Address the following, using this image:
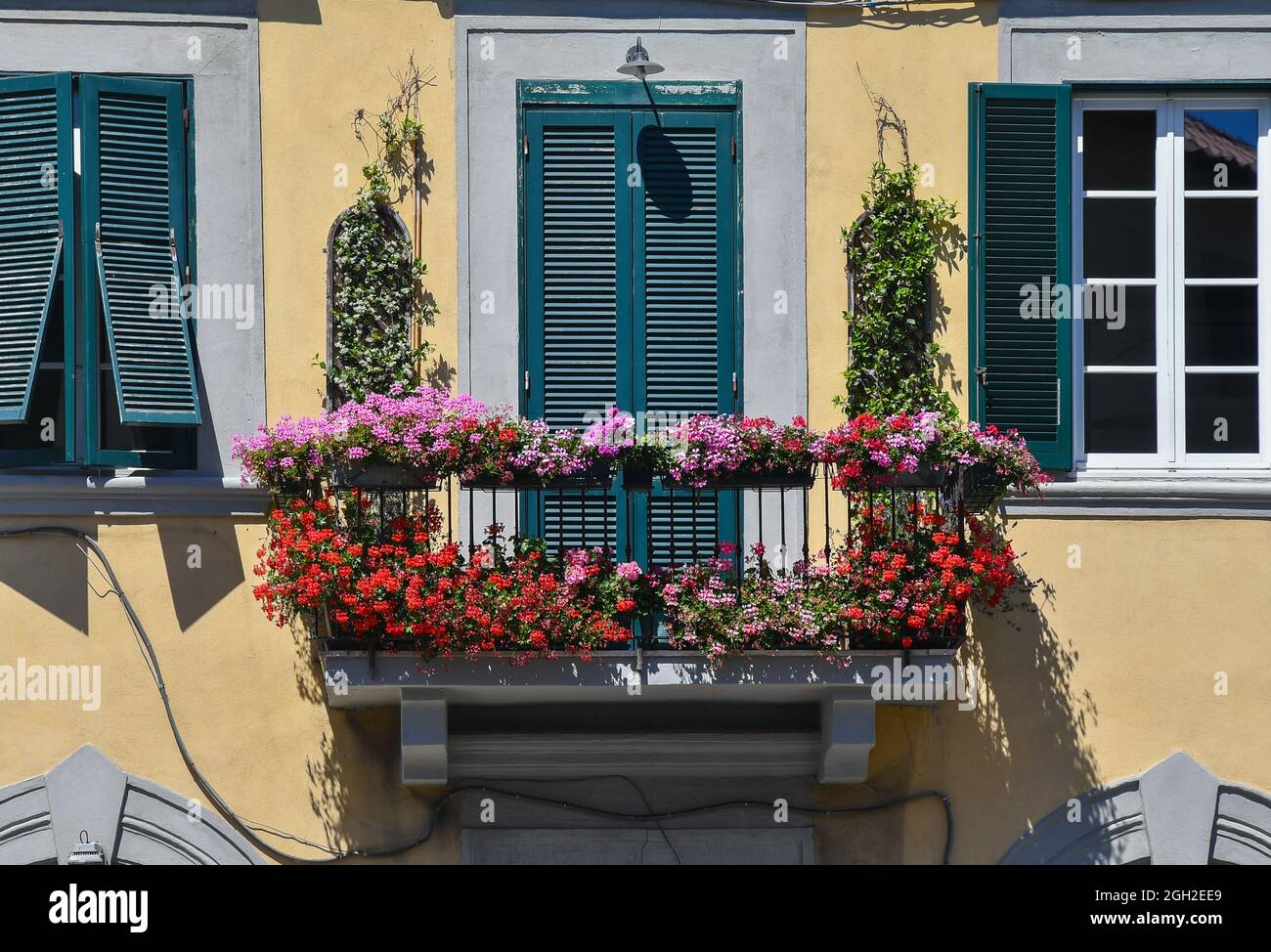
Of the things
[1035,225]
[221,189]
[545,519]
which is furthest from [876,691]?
[221,189]

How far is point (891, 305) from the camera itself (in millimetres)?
9656

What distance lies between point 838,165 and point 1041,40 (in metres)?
1.19

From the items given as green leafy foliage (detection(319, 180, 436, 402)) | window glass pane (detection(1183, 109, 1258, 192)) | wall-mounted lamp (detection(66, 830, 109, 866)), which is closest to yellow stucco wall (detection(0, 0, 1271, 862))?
green leafy foliage (detection(319, 180, 436, 402))

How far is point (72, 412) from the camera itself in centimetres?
934

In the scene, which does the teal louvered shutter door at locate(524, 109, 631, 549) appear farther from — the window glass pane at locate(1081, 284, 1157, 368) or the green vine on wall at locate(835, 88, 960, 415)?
the window glass pane at locate(1081, 284, 1157, 368)

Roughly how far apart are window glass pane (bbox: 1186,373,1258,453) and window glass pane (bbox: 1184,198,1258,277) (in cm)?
53

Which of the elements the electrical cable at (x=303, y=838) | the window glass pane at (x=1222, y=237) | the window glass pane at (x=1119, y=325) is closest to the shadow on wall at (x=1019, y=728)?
the electrical cable at (x=303, y=838)

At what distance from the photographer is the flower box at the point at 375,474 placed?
8.83 meters

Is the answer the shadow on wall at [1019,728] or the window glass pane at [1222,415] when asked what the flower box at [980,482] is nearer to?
the shadow on wall at [1019,728]

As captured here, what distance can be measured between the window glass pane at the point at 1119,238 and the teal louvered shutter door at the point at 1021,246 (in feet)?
0.71

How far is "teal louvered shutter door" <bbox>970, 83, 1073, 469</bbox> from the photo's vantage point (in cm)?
970

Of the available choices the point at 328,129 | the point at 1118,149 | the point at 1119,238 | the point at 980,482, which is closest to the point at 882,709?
the point at 980,482

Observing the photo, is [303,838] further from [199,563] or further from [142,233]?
[142,233]

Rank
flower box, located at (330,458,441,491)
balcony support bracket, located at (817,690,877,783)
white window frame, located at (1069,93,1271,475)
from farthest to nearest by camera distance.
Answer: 1. white window frame, located at (1069,93,1271,475)
2. balcony support bracket, located at (817,690,877,783)
3. flower box, located at (330,458,441,491)
